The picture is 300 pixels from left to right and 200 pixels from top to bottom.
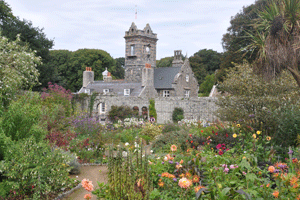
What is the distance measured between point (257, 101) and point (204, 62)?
41.2 metres

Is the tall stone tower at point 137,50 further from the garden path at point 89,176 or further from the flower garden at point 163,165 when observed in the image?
the garden path at point 89,176

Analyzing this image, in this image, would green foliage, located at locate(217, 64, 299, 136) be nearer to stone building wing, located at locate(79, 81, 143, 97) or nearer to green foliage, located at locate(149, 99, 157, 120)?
green foliage, located at locate(149, 99, 157, 120)

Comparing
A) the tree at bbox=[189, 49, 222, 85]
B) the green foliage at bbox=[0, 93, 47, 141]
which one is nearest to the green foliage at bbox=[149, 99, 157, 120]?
the green foliage at bbox=[0, 93, 47, 141]

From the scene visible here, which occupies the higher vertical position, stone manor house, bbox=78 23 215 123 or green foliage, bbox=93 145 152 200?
stone manor house, bbox=78 23 215 123

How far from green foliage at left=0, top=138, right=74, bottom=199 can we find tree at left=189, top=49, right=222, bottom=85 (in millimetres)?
39175

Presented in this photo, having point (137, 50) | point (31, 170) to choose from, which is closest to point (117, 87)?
point (137, 50)

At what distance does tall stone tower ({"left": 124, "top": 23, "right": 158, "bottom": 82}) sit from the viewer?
33375 mm

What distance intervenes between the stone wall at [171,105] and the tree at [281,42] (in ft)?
27.8

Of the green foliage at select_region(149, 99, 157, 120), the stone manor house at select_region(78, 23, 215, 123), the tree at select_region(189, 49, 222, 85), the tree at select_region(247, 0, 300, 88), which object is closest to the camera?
→ the tree at select_region(247, 0, 300, 88)

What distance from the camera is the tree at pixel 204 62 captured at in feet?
143

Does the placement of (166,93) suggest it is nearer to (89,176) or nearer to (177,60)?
(177,60)

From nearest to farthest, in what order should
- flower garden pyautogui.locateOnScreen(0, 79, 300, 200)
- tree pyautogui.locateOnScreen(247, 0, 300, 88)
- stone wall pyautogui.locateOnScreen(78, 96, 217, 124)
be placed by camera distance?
flower garden pyautogui.locateOnScreen(0, 79, 300, 200) → tree pyautogui.locateOnScreen(247, 0, 300, 88) → stone wall pyautogui.locateOnScreen(78, 96, 217, 124)

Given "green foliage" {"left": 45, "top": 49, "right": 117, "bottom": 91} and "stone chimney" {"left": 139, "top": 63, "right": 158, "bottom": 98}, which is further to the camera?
"green foliage" {"left": 45, "top": 49, "right": 117, "bottom": 91}

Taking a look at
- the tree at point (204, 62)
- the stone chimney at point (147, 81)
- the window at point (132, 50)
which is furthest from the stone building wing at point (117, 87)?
the tree at point (204, 62)
